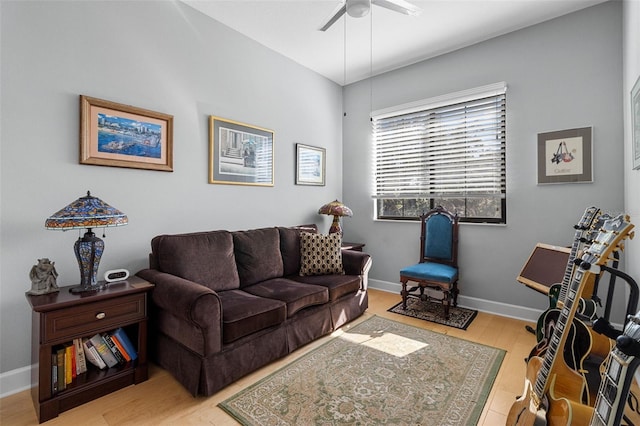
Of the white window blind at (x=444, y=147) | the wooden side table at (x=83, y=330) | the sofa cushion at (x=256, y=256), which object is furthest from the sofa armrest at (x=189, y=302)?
the white window blind at (x=444, y=147)

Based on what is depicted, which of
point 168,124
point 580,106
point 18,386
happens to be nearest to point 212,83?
point 168,124

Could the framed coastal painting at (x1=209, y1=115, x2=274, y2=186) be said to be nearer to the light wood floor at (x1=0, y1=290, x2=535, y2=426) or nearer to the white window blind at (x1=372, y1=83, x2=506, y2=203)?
the white window blind at (x1=372, y1=83, x2=506, y2=203)

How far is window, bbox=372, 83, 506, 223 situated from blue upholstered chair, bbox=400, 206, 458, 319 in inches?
9.4

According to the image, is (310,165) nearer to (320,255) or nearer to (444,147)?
(320,255)

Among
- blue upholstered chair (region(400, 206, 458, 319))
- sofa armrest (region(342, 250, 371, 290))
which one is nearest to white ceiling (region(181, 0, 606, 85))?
blue upholstered chair (region(400, 206, 458, 319))

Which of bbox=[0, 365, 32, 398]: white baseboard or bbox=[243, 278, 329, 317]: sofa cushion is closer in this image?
bbox=[0, 365, 32, 398]: white baseboard

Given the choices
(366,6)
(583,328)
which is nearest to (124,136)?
(366,6)

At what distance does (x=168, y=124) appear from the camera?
2660 millimetres

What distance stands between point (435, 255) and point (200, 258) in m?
2.58

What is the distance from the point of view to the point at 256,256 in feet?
9.41

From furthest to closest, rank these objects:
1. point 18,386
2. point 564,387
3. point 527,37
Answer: point 527,37, point 18,386, point 564,387

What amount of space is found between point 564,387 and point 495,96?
3.01m

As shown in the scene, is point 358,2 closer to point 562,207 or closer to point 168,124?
point 168,124

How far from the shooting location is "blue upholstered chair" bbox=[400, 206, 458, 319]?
318 centimetres
